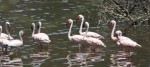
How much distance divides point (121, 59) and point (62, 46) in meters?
3.82

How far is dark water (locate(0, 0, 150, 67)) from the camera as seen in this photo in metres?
18.8

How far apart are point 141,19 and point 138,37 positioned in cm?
223

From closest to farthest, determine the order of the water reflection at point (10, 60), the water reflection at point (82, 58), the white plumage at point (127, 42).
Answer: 1. the water reflection at point (82, 58)
2. the water reflection at point (10, 60)
3. the white plumage at point (127, 42)

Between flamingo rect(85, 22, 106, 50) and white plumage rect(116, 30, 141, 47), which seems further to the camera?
flamingo rect(85, 22, 106, 50)

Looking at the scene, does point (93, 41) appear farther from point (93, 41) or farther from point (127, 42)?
point (127, 42)

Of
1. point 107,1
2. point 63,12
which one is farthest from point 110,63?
point 63,12

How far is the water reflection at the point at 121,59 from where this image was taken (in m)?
18.2

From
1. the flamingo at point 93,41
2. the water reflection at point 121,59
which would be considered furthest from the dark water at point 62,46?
the flamingo at point 93,41

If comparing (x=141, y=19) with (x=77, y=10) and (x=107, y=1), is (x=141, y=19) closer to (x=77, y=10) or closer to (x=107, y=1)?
(x=107, y=1)

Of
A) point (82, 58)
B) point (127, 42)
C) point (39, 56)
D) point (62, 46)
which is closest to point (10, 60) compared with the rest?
Answer: point (39, 56)

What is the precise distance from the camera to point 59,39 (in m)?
23.7

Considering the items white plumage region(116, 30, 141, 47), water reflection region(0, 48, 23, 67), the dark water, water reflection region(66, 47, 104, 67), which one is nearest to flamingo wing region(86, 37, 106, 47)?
the dark water

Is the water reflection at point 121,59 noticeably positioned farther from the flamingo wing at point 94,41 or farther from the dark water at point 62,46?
the flamingo wing at point 94,41

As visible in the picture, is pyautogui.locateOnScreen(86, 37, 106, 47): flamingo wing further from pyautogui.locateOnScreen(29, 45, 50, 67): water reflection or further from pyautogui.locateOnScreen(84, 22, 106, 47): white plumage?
pyautogui.locateOnScreen(29, 45, 50, 67): water reflection
